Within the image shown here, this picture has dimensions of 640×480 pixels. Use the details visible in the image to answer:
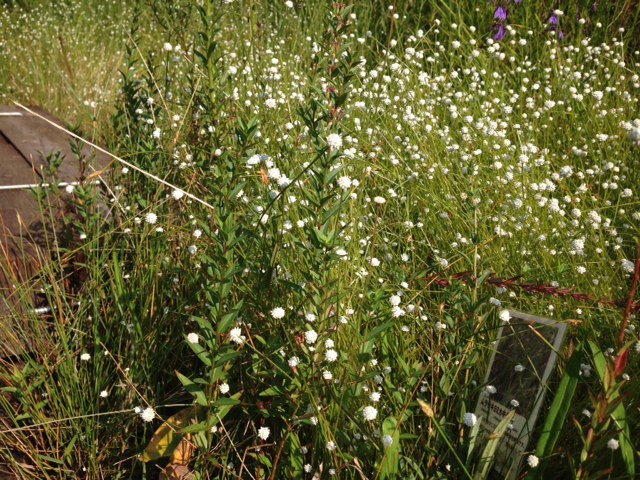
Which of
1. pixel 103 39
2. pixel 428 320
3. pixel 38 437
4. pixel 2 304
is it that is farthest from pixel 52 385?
pixel 103 39

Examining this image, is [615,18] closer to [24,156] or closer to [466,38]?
[466,38]

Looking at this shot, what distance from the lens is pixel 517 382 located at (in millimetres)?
Result: 1833

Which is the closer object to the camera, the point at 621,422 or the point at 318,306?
the point at 621,422

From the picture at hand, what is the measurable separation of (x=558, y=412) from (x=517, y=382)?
168 mm

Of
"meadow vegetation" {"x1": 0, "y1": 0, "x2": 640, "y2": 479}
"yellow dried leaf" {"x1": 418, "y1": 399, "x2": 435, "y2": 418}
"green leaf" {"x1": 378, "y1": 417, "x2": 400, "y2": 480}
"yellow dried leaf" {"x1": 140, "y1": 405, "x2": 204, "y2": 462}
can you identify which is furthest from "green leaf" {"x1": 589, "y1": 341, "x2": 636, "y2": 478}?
"yellow dried leaf" {"x1": 140, "y1": 405, "x2": 204, "y2": 462}

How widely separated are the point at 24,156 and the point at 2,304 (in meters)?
1.23

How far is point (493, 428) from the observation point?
1821 millimetres

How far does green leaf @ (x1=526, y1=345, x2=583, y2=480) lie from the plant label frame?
40 mm

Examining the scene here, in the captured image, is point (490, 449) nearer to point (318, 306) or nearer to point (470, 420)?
point (470, 420)

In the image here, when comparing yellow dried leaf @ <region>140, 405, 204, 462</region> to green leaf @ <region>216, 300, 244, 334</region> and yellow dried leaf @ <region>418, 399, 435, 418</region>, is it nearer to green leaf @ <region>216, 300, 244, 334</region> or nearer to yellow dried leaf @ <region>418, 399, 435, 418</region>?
green leaf @ <region>216, 300, 244, 334</region>

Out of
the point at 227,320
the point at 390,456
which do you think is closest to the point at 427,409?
the point at 390,456

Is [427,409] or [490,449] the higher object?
[427,409]

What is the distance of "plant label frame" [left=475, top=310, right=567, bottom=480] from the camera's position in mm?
1727

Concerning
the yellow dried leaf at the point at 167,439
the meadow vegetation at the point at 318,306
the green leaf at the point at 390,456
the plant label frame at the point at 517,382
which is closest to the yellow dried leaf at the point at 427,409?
the meadow vegetation at the point at 318,306
